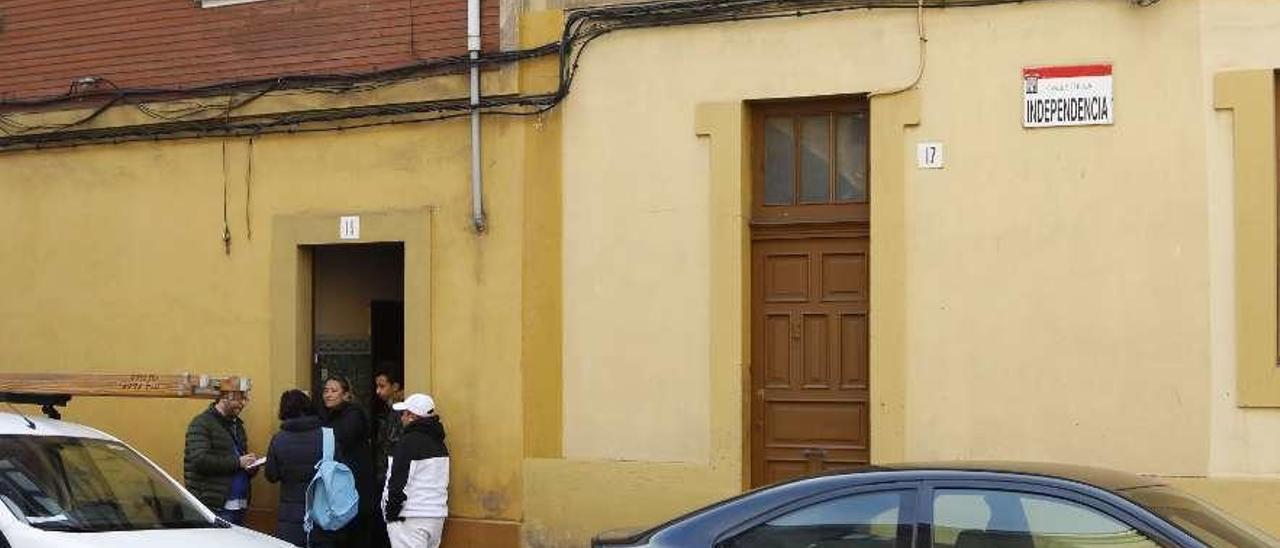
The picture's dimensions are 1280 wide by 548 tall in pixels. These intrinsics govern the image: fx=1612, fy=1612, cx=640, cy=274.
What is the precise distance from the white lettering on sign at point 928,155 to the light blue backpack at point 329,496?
4.31 meters

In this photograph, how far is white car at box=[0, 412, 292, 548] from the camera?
753 cm

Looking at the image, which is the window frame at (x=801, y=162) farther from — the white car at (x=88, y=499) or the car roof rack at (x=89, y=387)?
the white car at (x=88, y=499)

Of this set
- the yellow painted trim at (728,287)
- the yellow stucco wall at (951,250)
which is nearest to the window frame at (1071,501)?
the yellow stucco wall at (951,250)

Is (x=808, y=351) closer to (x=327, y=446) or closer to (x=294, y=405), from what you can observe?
(x=327, y=446)

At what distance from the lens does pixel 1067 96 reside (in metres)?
10.1

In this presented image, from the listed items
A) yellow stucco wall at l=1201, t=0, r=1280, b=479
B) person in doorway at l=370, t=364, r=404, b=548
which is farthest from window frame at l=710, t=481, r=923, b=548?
person in doorway at l=370, t=364, r=404, b=548

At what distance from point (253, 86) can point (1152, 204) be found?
6.73 metres

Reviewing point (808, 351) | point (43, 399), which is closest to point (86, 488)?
point (43, 399)

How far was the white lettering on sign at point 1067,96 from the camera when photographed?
1009 cm

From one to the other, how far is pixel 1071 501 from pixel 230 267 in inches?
324

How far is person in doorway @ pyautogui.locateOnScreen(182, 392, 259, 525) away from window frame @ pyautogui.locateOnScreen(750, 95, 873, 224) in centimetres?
382

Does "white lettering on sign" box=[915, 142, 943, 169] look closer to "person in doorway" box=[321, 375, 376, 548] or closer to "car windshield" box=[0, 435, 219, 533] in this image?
"person in doorway" box=[321, 375, 376, 548]

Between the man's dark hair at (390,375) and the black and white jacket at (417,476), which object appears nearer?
the black and white jacket at (417,476)

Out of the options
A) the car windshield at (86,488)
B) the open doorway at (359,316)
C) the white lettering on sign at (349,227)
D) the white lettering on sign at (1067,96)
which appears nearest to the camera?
the car windshield at (86,488)
